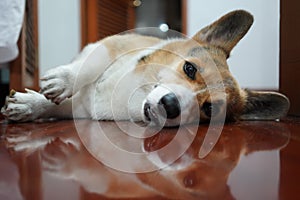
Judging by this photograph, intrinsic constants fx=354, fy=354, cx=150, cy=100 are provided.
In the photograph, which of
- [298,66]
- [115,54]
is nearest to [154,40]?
[115,54]

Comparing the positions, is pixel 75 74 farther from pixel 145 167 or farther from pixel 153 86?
pixel 145 167

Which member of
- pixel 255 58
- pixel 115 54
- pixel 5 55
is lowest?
pixel 255 58

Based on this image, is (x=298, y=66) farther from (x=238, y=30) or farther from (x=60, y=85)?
(x=60, y=85)

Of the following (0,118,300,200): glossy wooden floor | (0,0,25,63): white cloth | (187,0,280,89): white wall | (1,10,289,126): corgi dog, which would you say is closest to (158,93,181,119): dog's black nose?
(1,10,289,126): corgi dog

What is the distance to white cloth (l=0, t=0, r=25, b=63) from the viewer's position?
1.80 m

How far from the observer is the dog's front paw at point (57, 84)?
3.83 ft

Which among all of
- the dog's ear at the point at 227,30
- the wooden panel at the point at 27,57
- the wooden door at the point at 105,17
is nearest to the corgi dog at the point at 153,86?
the dog's ear at the point at 227,30

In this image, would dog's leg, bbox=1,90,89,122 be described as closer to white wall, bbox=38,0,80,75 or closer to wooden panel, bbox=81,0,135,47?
white wall, bbox=38,0,80,75

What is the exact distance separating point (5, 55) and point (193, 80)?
1208 mm

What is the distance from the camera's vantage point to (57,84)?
1171 mm

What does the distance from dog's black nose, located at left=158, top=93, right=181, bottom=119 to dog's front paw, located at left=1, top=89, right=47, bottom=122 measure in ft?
1.65

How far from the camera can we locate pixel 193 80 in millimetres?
1170

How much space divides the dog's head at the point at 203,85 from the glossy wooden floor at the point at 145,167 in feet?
0.51

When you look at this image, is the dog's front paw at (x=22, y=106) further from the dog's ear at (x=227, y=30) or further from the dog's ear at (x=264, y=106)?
the dog's ear at (x=264, y=106)
